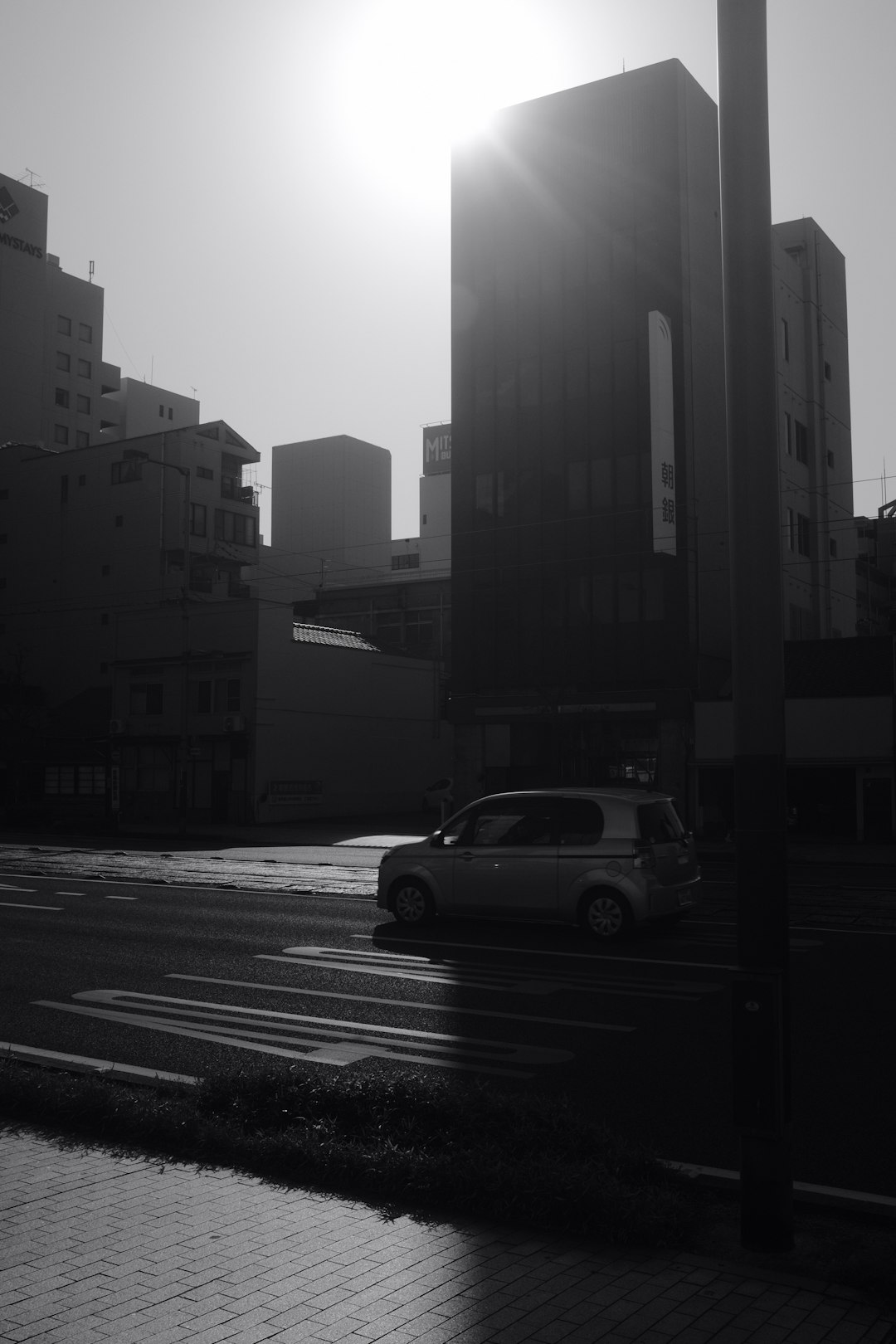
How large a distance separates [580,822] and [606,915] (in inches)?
43.3

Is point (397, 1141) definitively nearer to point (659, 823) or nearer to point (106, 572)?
point (659, 823)

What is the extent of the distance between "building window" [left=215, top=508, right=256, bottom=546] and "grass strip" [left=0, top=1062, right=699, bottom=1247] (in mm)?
64753

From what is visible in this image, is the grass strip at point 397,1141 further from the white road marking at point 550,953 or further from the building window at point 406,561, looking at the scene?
the building window at point 406,561

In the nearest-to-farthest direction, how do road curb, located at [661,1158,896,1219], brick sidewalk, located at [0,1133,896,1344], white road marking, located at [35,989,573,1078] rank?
1. brick sidewalk, located at [0,1133,896,1344]
2. road curb, located at [661,1158,896,1219]
3. white road marking, located at [35,989,573,1078]

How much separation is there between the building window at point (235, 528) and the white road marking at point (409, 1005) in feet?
198

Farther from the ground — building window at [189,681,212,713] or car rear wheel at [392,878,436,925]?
building window at [189,681,212,713]

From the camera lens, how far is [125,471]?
225 feet

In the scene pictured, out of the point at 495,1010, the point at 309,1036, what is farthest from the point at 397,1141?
the point at 495,1010

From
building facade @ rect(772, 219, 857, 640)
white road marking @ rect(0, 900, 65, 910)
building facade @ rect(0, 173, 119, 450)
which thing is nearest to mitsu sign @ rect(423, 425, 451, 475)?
building facade @ rect(0, 173, 119, 450)

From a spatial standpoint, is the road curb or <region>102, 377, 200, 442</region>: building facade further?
<region>102, 377, 200, 442</region>: building facade

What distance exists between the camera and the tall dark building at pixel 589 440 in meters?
44.0

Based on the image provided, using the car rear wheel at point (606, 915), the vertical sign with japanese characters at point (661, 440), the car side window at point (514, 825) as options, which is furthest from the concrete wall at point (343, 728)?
the car rear wheel at point (606, 915)

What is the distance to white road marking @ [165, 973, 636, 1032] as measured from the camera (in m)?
9.63

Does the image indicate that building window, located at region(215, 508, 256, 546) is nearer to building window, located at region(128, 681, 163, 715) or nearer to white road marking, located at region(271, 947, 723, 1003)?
building window, located at region(128, 681, 163, 715)
